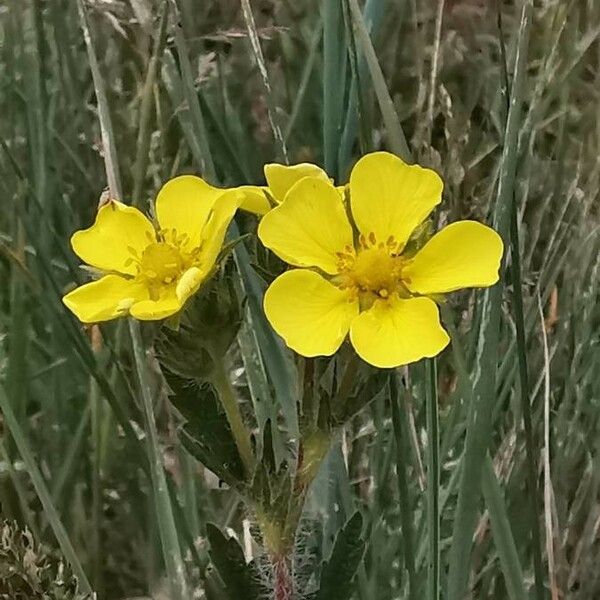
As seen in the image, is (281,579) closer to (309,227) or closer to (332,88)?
(309,227)

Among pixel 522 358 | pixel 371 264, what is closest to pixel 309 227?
pixel 371 264

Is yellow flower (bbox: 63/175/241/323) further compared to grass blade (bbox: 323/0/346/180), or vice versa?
grass blade (bbox: 323/0/346/180)

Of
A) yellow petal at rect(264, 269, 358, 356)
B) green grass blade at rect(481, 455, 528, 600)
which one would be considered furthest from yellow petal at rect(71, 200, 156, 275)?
green grass blade at rect(481, 455, 528, 600)

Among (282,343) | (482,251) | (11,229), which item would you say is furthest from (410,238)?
(11,229)

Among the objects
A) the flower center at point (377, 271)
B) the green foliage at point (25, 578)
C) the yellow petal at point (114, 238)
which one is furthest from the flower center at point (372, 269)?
the green foliage at point (25, 578)

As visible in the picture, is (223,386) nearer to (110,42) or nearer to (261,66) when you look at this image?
(261,66)

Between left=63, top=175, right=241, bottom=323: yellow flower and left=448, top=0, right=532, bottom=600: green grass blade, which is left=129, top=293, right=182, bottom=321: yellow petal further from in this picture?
left=448, top=0, right=532, bottom=600: green grass blade

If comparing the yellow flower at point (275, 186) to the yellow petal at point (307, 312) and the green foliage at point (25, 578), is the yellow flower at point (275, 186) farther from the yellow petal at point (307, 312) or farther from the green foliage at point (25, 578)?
the green foliage at point (25, 578)

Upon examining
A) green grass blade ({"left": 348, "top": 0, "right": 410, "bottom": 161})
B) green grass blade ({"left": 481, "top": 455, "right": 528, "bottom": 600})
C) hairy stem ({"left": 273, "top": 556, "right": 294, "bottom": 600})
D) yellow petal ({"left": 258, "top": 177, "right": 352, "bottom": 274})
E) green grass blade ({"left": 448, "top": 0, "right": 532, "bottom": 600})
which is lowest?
green grass blade ({"left": 481, "top": 455, "right": 528, "bottom": 600})
